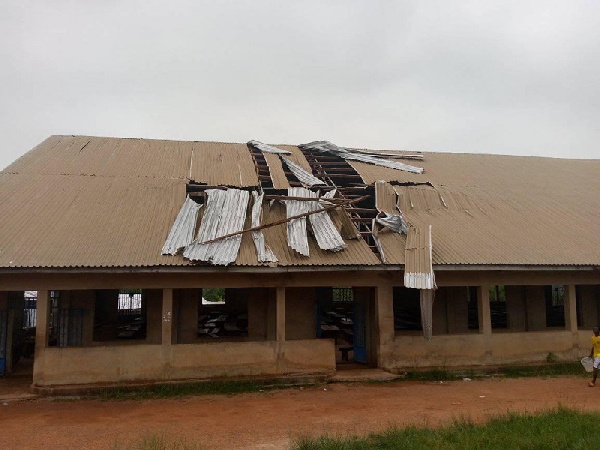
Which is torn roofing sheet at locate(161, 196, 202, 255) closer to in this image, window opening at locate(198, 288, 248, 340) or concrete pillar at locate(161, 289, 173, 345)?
concrete pillar at locate(161, 289, 173, 345)

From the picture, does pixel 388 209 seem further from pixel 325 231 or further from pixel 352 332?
pixel 352 332

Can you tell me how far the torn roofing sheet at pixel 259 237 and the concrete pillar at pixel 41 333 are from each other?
185 inches

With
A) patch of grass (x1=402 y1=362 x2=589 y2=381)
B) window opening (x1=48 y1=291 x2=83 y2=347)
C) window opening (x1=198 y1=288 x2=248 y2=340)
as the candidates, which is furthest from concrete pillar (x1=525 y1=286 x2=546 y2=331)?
window opening (x1=48 y1=291 x2=83 y2=347)

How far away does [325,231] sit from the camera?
11.8 metres

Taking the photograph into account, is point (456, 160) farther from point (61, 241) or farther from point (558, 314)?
point (61, 241)

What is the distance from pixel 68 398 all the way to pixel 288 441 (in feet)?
17.9

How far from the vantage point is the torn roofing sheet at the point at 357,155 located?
17312 millimetres

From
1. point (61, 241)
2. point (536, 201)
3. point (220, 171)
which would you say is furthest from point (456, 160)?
point (61, 241)

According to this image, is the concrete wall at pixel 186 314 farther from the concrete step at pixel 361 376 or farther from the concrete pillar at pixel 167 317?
the concrete step at pixel 361 376

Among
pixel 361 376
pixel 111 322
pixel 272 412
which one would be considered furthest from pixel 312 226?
pixel 111 322

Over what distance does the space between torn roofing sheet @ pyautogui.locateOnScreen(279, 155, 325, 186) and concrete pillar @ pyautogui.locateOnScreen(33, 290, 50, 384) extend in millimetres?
7744

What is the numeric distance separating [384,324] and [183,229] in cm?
543

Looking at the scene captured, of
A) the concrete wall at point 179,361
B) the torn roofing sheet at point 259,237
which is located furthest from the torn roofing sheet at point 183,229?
the concrete wall at point 179,361

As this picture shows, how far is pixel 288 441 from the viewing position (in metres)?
6.93
